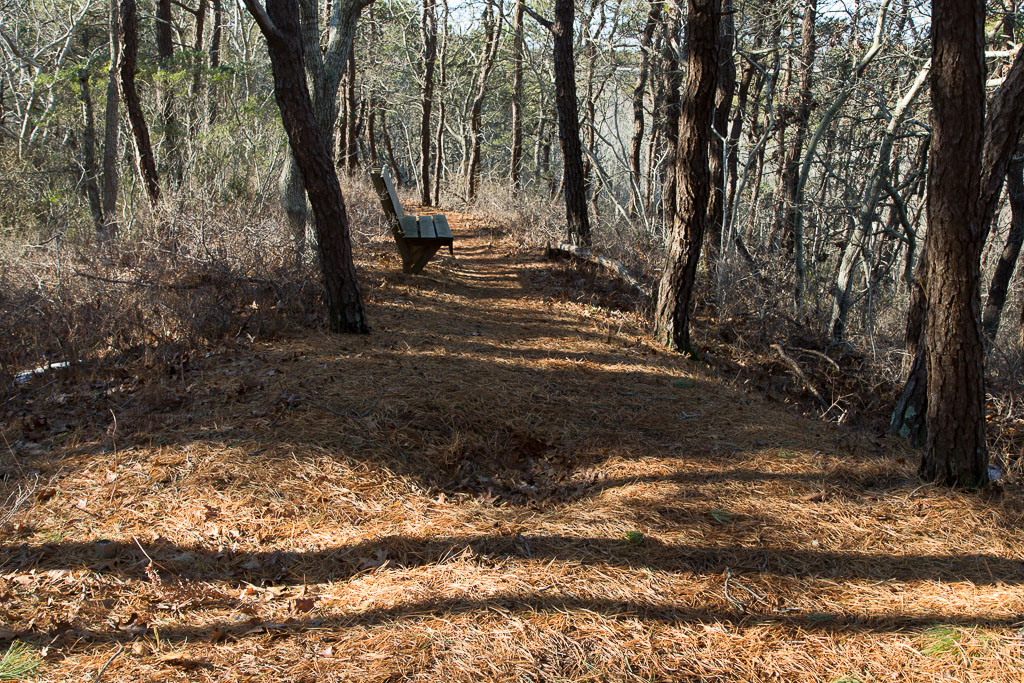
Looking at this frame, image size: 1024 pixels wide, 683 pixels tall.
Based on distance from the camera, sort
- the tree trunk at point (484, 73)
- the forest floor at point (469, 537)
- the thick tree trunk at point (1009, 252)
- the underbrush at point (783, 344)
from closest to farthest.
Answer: the forest floor at point (469, 537) → the underbrush at point (783, 344) → the thick tree trunk at point (1009, 252) → the tree trunk at point (484, 73)

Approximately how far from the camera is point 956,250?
3.53m

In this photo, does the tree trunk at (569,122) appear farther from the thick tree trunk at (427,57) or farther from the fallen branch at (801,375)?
the thick tree trunk at (427,57)

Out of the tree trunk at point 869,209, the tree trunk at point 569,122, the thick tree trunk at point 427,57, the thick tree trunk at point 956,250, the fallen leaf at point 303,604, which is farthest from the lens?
the thick tree trunk at point 427,57

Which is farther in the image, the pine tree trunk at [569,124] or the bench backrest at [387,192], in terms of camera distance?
the pine tree trunk at [569,124]

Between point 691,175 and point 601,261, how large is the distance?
11.6 ft

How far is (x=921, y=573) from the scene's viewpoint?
3.05 m

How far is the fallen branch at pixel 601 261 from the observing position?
350 inches

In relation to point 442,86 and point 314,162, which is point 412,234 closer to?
point 314,162

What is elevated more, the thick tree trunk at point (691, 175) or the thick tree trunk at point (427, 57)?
the thick tree trunk at point (427, 57)

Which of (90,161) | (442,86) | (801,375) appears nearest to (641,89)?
(442,86)

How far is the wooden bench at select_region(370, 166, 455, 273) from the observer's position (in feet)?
28.9

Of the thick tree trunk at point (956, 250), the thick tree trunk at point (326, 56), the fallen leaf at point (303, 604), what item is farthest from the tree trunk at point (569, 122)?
the fallen leaf at point (303, 604)

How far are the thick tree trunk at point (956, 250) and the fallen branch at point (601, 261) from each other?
15.8 feet

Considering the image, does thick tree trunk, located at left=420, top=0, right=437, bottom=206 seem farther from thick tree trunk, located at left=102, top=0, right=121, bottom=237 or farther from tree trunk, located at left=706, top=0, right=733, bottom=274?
tree trunk, located at left=706, top=0, right=733, bottom=274
